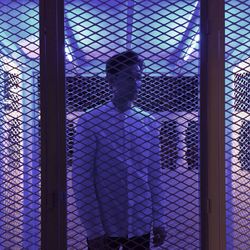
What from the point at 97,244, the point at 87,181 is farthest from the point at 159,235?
the point at 87,181

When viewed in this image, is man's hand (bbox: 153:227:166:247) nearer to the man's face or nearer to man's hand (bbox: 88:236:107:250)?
man's hand (bbox: 88:236:107:250)

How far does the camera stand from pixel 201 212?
982 millimetres

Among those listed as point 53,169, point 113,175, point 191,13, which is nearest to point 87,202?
point 113,175

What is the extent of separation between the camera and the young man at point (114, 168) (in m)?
1.17

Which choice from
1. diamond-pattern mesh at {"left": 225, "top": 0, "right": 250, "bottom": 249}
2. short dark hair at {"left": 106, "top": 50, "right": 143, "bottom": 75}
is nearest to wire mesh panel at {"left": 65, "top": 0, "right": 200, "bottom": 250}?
short dark hair at {"left": 106, "top": 50, "right": 143, "bottom": 75}

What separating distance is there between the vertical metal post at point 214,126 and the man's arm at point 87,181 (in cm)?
37

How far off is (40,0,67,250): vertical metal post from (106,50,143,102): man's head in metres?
0.22

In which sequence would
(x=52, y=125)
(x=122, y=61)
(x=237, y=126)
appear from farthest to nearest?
(x=237, y=126) → (x=122, y=61) → (x=52, y=125)

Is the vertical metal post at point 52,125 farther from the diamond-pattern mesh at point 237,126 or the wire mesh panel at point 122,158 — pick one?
the diamond-pattern mesh at point 237,126

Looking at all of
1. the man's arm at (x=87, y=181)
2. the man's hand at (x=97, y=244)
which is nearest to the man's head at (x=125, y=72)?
the man's arm at (x=87, y=181)

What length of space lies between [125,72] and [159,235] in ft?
1.87

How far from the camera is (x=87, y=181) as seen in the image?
3.84 ft

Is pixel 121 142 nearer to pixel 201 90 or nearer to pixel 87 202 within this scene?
pixel 87 202

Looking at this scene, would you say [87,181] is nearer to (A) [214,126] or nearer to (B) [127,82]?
(B) [127,82]
